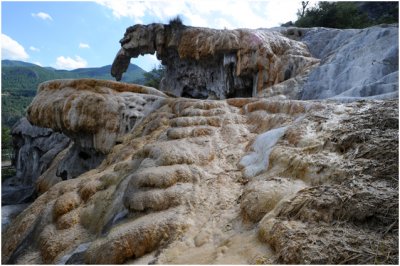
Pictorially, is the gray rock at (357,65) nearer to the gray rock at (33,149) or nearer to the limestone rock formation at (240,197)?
the limestone rock formation at (240,197)

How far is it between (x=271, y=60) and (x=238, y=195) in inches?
428

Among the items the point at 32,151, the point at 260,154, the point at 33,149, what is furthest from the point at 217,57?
the point at 32,151

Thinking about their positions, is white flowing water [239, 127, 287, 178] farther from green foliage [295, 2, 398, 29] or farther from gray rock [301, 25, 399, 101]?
green foliage [295, 2, 398, 29]

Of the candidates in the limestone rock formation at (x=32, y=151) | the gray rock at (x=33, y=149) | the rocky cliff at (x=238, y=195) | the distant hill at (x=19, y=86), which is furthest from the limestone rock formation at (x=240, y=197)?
the distant hill at (x=19, y=86)

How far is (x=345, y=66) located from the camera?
1142 cm

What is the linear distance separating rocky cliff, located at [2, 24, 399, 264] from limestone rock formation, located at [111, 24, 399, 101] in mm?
2215

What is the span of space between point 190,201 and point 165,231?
0.65m

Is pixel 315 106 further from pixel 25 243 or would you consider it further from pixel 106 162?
pixel 25 243

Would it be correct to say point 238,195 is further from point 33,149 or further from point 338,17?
point 33,149

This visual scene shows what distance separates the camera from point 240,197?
14.9ft

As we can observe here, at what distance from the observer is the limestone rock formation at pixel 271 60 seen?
1047 centimetres

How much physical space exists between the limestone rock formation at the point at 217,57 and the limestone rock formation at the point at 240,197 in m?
7.36

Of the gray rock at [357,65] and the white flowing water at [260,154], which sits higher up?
the gray rock at [357,65]

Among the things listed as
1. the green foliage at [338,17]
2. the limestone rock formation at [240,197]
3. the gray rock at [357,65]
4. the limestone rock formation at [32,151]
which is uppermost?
the green foliage at [338,17]
